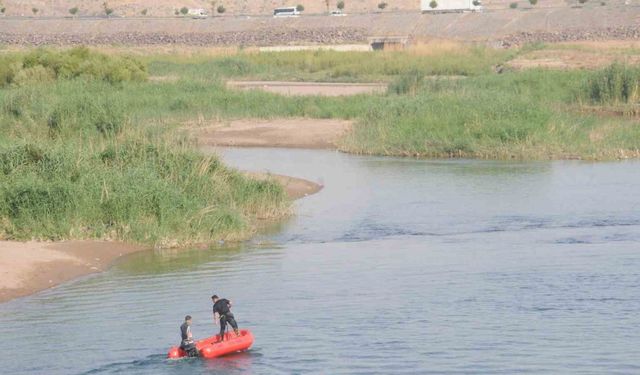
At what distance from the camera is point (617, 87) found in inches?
1885

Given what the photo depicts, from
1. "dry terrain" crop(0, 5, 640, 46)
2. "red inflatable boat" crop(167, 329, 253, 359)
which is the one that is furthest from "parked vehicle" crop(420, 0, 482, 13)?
"red inflatable boat" crop(167, 329, 253, 359)

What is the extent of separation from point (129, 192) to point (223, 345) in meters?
8.71

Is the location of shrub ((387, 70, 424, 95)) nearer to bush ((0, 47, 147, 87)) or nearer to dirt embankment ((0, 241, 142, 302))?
bush ((0, 47, 147, 87))

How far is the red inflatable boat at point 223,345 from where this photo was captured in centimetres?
1584

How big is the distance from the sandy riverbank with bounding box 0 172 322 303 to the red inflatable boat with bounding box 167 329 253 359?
16.8 feet

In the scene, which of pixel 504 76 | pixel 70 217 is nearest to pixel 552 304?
pixel 70 217

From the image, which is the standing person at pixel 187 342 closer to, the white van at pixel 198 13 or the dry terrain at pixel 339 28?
the dry terrain at pixel 339 28

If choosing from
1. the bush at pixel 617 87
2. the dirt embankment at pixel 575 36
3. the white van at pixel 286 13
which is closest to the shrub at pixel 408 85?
the bush at pixel 617 87

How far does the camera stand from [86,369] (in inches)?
611

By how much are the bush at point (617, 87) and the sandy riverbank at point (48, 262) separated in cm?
2844

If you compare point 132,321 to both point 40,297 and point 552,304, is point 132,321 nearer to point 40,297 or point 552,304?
point 40,297

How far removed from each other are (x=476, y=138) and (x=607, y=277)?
1914cm

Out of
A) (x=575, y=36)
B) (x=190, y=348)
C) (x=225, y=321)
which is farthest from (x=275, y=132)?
(x=575, y=36)

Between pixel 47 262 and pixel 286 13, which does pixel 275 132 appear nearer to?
pixel 47 262
